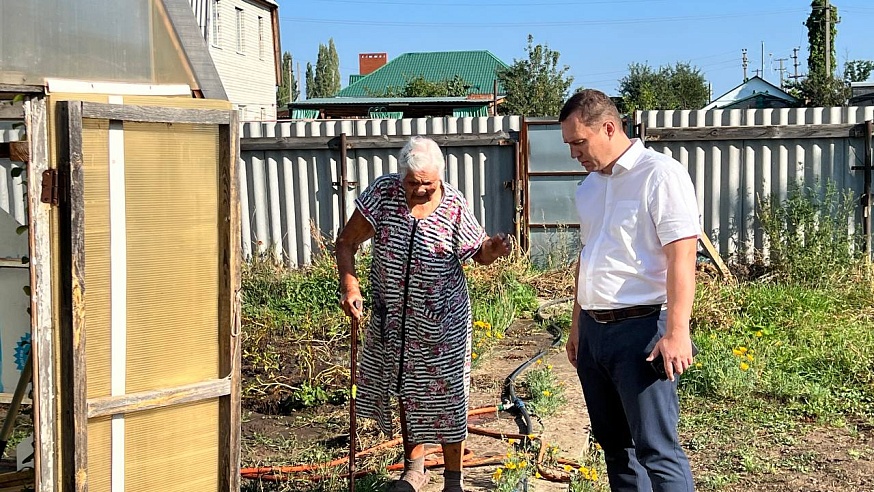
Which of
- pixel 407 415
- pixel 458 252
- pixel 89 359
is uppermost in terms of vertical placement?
pixel 458 252

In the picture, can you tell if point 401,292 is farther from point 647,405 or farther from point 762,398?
point 762,398

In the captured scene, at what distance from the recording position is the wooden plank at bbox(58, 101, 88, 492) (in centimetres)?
321

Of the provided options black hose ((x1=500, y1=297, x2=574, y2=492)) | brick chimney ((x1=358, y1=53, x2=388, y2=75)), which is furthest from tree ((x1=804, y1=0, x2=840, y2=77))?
black hose ((x1=500, y1=297, x2=574, y2=492))

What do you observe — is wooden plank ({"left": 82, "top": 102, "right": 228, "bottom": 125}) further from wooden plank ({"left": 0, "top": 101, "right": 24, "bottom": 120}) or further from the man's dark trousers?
the man's dark trousers

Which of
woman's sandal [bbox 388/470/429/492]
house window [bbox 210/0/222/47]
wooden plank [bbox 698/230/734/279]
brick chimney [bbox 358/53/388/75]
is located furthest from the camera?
brick chimney [bbox 358/53/388/75]

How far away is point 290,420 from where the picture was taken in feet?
19.1

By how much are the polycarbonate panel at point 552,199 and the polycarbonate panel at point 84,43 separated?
282 inches

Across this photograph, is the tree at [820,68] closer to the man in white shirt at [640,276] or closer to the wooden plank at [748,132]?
the wooden plank at [748,132]

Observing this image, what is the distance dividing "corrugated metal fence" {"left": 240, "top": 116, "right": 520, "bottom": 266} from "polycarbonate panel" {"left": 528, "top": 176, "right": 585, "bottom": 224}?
10.2 inches

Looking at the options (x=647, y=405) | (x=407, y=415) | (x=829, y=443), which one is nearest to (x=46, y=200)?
(x=407, y=415)

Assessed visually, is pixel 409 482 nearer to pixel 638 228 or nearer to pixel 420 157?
pixel 420 157

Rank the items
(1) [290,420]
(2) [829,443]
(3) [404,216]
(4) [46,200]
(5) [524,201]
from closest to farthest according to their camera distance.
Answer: (4) [46,200], (3) [404,216], (2) [829,443], (1) [290,420], (5) [524,201]

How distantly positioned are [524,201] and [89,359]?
7593mm

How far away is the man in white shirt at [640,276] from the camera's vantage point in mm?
3246
